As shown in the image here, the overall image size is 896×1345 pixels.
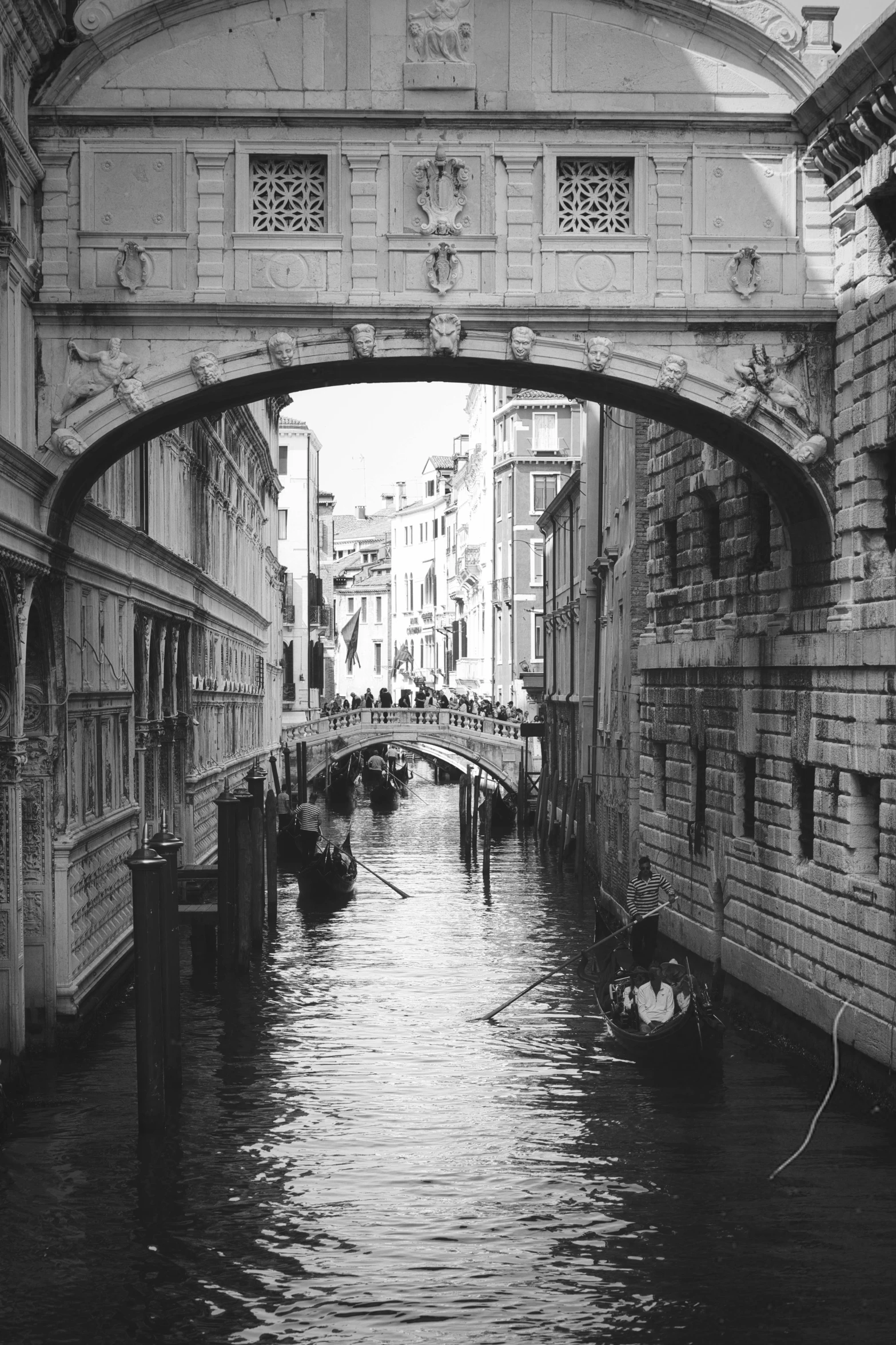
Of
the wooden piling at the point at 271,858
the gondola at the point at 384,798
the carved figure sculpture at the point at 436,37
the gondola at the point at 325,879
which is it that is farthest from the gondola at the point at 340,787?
the carved figure sculpture at the point at 436,37

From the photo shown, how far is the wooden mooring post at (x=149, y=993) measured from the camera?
13016mm

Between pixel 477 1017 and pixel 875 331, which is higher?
pixel 875 331

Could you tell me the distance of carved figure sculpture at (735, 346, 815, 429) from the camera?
48.3 feet

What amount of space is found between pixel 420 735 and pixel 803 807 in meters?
31.4

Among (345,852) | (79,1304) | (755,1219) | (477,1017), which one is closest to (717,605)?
(477,1017)

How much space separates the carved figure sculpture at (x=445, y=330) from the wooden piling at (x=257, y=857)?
27.9 feet

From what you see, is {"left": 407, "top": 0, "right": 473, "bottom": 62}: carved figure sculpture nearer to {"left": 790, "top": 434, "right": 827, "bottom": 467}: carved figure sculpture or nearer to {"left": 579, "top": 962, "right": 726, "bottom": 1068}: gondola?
{"left": 790, "top": 434, "right": 827, "bottom": 467}: carved figure sculpture

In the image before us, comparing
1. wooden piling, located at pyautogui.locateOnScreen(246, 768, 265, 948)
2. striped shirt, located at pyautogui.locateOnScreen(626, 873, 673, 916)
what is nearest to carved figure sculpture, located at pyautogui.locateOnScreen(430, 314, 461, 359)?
striped shirt, located at pyautogui.locateOnScreen(626, 873, 673, 916)

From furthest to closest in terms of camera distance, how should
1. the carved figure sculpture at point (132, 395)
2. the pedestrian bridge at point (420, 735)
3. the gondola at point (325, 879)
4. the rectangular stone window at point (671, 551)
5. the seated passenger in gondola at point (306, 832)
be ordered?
the pedestrian bridge at point (420, 735), the seated passenger in gondola at point (306, 832), the gondola at point (325, 879), the rectangular stone window at point (671, 551), the carved figure sculpture at point (132, 395)

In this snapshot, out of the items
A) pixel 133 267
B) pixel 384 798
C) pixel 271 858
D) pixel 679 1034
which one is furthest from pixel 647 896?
pixel 384 798

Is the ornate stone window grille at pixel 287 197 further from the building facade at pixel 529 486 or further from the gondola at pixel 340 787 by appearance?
the building facade at pixel 529 486

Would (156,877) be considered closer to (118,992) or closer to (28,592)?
(28,592)

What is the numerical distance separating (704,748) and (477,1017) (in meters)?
3.60

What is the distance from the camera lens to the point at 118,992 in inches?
730
